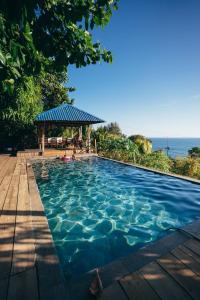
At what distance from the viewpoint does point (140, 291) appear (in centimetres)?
246

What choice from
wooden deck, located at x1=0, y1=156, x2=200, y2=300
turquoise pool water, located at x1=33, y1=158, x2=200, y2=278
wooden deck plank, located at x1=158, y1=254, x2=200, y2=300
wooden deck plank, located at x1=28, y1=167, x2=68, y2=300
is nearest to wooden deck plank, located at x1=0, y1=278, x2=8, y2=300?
wooden deck, located at x1=0, y1=156, x2=200, y2=300

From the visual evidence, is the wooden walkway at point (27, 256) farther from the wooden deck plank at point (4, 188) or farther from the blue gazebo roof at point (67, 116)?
the blue gazebo roof at point (67, 116)

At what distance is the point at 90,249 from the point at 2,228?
1947 mm

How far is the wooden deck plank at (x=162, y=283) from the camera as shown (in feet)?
7.84

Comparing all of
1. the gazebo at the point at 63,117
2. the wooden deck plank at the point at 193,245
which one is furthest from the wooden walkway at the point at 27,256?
the gazebo at the point at 63,117

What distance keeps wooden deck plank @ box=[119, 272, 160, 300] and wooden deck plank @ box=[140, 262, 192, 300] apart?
0.07m

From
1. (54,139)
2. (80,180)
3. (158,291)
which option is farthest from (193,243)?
(54,139)

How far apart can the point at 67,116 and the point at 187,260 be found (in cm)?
1802

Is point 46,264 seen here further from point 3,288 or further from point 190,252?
point 190,252

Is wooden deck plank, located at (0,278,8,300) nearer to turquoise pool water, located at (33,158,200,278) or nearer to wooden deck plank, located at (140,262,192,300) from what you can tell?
turquoise pool water, located at (33,158,200,278)

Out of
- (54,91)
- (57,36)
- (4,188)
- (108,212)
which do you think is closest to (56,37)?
(57,36)

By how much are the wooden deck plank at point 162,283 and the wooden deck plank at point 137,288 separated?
0.07 meters

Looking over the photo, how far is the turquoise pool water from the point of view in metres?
4.62

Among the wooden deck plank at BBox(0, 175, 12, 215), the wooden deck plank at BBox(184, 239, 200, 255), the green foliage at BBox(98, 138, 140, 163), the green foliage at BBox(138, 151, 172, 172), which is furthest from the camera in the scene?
the green foliage at BBox(98, 138, 140, 163)
